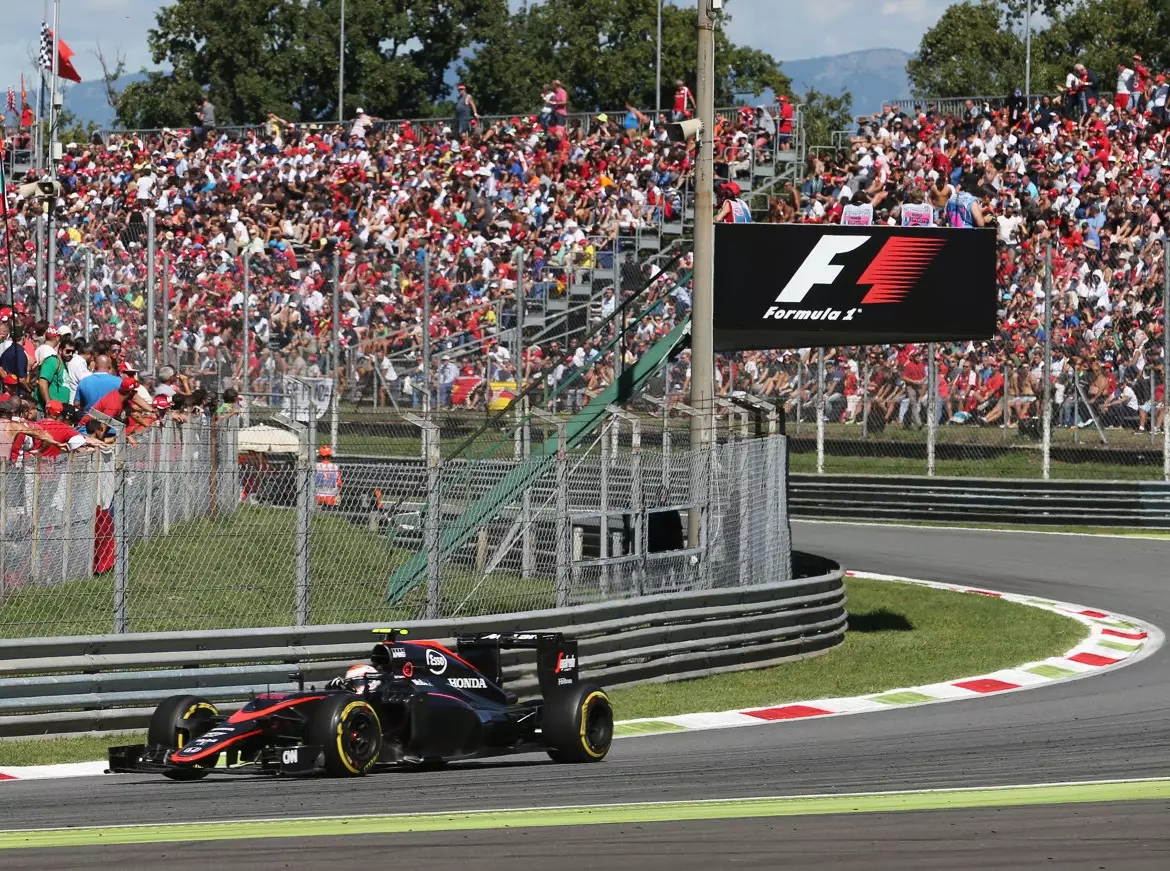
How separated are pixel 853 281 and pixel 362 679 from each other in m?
8.01

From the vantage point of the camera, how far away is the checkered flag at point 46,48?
895 inches

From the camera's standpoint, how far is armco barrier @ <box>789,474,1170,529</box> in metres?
22.7

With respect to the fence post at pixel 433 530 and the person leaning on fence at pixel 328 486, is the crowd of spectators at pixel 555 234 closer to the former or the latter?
the person leaning on fence at pixel 328 486

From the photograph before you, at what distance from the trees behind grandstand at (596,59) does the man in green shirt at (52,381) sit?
51690mm

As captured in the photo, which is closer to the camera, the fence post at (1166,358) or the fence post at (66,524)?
the fence post at (66,524)

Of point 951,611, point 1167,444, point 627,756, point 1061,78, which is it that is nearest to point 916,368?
point 1167,444

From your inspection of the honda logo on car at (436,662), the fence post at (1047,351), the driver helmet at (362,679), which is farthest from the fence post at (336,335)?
the driver helmet at (362,679)

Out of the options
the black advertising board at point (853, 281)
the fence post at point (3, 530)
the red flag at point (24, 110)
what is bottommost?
the fence post at point (3, 530)

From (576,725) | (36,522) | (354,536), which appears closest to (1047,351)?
(354,536)

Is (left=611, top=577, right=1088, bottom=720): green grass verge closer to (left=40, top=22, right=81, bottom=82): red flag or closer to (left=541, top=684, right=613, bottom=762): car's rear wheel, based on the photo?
(left=541, top=684, right=613, bottom=762): car's rear wheel

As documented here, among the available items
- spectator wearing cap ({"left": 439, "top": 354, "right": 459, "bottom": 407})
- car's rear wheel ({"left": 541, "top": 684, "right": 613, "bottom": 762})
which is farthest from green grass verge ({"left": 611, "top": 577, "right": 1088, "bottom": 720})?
spectator wearing cap ({"left": 439, "top": 354, "right": 459, "bottom": 407})

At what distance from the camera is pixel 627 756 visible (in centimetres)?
1006

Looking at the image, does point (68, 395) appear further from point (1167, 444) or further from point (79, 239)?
point (79, 239)

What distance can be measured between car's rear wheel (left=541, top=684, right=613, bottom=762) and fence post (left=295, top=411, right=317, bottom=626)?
197cm
